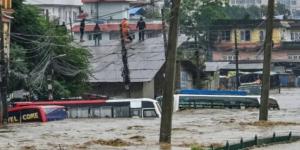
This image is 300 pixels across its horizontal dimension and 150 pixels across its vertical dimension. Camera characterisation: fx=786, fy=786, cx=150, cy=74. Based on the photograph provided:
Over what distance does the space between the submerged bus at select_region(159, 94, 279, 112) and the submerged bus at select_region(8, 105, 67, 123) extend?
11.6 metres

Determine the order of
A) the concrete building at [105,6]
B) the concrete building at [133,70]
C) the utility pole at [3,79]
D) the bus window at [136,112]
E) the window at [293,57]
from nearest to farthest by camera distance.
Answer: the utility pole at [3,79] < the bus window at [136,112] < the concrete building at [133,70] < the concrete building at [105,6] < the window at [293,57]

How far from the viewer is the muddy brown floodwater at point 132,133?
85.4 feet

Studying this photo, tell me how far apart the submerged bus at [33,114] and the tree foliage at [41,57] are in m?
4.98

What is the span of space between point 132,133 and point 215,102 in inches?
834

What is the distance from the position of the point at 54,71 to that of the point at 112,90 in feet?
23.4

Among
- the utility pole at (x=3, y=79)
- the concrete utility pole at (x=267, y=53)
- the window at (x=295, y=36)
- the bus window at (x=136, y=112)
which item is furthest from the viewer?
the window at (x=295, y=36)

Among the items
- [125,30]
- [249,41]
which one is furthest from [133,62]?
[249,41]

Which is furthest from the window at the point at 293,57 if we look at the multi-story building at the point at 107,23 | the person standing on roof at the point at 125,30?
the person standing on roof at the point at 125,30

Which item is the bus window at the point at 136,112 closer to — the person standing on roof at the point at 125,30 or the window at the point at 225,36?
the person standing on roof at the point at 125,30

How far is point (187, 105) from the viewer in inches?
2069

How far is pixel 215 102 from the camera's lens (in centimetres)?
5269

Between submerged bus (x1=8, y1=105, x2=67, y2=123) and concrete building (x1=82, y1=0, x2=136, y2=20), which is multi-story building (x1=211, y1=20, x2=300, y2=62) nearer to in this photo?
concrete building (x1=82, y1=0, x2=136, y2=20)

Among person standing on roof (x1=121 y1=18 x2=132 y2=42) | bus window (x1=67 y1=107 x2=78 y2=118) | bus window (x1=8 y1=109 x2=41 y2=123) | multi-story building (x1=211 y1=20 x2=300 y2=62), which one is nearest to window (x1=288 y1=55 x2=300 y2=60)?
multi-story building (x1=211 y1=20 x2=300 y2=62)

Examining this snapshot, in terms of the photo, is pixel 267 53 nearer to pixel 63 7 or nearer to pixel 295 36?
pixel 63 7
